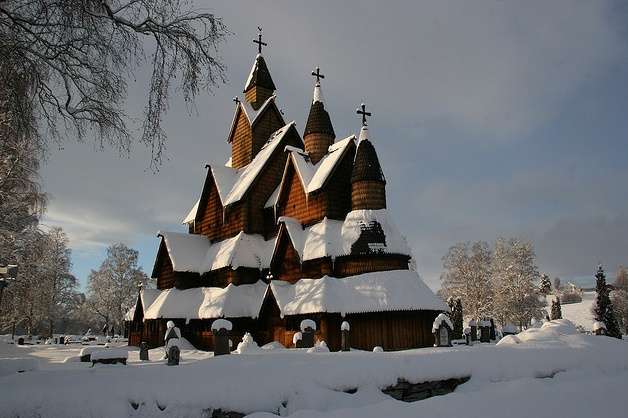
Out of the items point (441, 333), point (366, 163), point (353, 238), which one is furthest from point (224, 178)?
point (441, 333)

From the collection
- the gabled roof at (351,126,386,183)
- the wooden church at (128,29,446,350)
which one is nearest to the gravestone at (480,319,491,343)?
the wooden church at (128,29,446,350)

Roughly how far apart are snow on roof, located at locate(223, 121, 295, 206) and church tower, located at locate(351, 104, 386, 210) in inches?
295

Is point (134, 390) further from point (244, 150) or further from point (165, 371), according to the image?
point (244, 150)

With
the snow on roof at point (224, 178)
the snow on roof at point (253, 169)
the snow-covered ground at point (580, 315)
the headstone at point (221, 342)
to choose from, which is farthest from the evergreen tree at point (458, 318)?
the snow-covered ground at point (580, 315)

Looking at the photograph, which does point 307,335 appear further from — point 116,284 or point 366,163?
point 116,284

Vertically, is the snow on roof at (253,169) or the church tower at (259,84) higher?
the church tower at (259,84)

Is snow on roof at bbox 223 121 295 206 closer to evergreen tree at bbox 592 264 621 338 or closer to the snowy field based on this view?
the snowy field

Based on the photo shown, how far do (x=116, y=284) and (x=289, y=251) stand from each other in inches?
1576

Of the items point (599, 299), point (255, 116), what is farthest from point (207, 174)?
point (599, 299)

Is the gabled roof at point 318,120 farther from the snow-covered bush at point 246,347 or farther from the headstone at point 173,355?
the headstone at point 173,355

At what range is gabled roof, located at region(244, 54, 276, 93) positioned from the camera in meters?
35.8

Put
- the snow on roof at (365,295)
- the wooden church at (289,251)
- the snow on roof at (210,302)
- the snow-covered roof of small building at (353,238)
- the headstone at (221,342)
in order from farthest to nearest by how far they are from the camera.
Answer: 1. the snow on roof at (210,302)
2. the snow-covered roof of small building at (353,238)
3. the wooden church at (289,251)
4. the snow on roof at (365,295)
5. the headstone at (221,342)

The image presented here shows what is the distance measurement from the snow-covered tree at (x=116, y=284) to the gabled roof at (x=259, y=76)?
32610 millimetres

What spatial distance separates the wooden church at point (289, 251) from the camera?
21.1m
